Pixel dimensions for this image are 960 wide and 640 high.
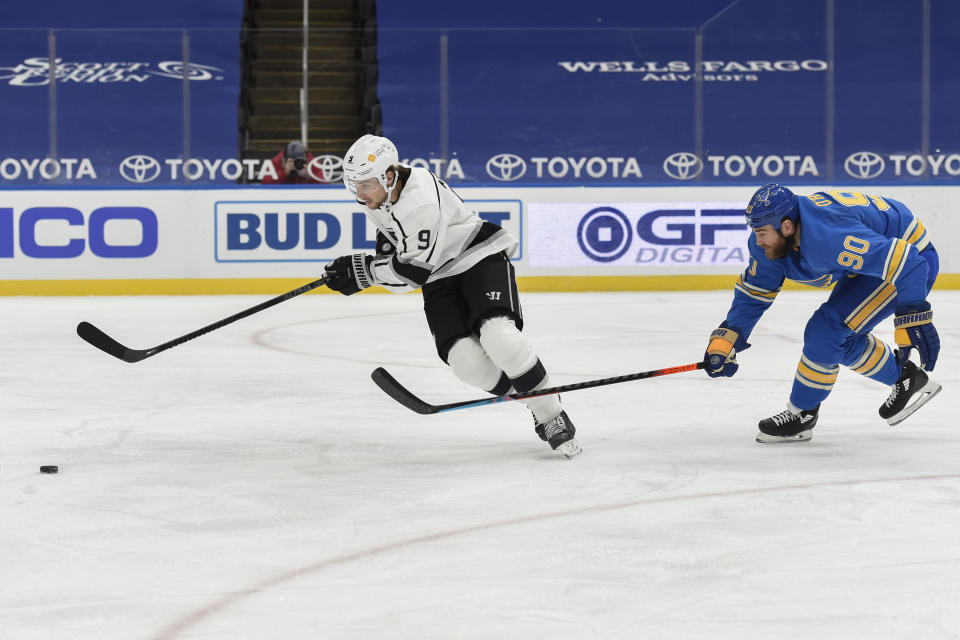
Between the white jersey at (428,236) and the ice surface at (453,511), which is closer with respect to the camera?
the ice surface at (453,511)

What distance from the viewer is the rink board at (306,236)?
9211 mm

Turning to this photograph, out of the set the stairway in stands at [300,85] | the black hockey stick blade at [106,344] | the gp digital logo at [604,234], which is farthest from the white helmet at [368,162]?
the gp digital logo at [604,234]

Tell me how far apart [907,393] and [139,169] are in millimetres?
6911

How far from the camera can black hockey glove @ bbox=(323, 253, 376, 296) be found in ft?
11.7

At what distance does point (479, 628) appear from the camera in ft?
6.42

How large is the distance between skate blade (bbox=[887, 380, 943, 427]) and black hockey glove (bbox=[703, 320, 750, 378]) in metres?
0.49

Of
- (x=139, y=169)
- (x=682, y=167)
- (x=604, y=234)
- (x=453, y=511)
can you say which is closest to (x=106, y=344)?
(x=453, y=511)

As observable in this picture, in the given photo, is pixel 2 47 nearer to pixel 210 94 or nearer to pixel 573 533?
pixel 210 94

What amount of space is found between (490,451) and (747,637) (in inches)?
65.5

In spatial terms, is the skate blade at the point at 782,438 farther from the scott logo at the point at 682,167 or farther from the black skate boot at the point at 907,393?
the scott logo at the point at 682,167

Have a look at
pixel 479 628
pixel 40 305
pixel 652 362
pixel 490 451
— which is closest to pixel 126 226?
pixel 40 305

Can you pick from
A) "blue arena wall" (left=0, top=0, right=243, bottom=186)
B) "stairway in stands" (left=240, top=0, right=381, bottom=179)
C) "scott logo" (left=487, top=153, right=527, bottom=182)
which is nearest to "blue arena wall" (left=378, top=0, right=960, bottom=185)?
"scott logo" (left=487, top=153, right=527, bottom=182)

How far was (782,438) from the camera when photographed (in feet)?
11.9

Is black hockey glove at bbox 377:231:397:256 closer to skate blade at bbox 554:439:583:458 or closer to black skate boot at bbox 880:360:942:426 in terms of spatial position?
skate blade at bbox 554:439:583:458
